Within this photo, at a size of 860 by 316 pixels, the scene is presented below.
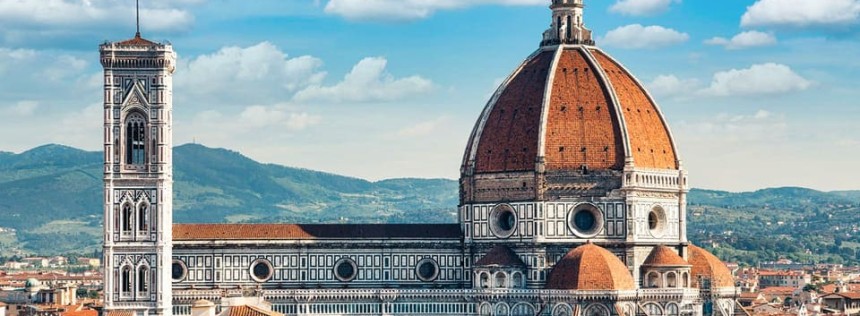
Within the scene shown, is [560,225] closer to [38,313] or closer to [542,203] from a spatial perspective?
[542,203]

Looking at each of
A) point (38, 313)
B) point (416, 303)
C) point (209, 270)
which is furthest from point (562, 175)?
point (38, 313)

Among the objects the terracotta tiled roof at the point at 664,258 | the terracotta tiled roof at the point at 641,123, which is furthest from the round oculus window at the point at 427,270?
the terracotta tiled roof at the point at 641,123

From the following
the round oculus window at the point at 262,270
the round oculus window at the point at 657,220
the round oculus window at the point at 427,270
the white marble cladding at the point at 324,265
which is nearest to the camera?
the white marble cladding at the point at 324,265

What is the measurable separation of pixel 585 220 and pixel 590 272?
705 centimetres

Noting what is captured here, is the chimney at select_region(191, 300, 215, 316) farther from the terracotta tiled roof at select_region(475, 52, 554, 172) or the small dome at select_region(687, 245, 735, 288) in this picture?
the small dome at select_region(687, 245, 735, 288)

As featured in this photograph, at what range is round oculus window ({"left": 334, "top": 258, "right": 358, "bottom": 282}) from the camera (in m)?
108

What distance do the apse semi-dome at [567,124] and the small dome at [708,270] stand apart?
5174 millimetres

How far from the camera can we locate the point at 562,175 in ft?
350

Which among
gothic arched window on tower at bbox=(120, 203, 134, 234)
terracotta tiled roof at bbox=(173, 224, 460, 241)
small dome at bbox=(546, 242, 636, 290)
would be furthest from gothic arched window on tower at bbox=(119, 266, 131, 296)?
small dome at bbox=(546, 242, 636, 290)

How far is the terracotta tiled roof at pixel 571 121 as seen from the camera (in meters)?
107

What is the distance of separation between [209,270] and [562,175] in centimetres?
1938

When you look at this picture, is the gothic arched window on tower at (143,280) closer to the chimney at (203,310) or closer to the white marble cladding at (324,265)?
the white marble cladding at (324,265)

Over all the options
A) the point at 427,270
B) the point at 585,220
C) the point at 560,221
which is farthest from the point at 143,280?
the point at 585,220

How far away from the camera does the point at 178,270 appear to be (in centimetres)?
10525
